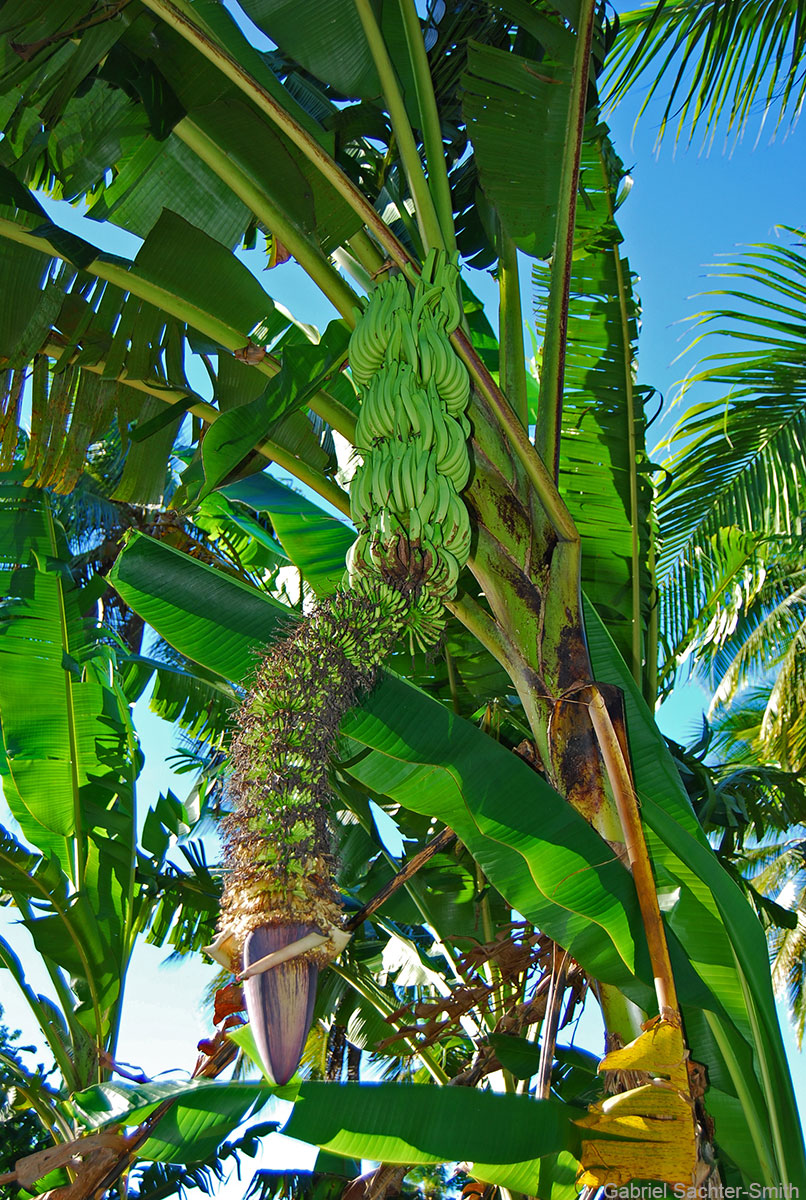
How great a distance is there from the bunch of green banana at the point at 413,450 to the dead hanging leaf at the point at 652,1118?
2.99ft

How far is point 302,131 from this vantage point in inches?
89.9

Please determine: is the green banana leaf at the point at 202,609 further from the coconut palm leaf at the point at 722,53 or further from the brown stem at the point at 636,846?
the coconut palm leaf at the point at 722,53

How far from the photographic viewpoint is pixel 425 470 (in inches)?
70.5

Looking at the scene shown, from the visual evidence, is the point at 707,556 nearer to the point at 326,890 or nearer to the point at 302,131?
the point at 302,131

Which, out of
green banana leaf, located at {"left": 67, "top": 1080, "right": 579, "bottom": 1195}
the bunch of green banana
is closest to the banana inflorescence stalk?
the bunch of green banana

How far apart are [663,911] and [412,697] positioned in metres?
0.77

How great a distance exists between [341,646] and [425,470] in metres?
0.41

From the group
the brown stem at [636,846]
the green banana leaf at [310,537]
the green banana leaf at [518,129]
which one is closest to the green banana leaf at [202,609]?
the green banana leaf at [310,537]

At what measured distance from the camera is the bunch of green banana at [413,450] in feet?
5.77

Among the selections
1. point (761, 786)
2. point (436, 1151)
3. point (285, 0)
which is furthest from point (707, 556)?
point (436, 1151)

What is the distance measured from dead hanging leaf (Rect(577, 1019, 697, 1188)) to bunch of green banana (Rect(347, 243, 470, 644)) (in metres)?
0.91

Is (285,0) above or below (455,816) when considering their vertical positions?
above

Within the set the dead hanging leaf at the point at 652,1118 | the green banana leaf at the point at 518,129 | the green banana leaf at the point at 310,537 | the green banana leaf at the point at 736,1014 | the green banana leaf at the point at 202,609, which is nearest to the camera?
the dead hanging leaf at the point at 652,1118

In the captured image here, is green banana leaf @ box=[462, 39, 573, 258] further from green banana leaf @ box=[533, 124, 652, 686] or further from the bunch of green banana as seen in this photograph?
the bunch of green banana
